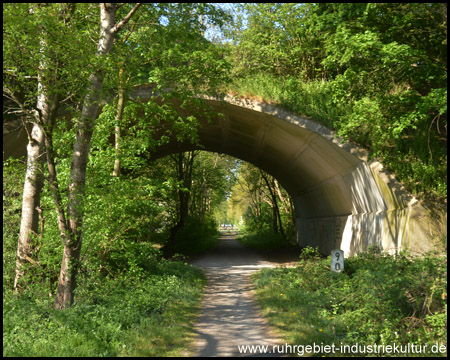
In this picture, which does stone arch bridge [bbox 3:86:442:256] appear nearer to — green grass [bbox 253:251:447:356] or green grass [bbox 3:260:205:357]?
green grass [bbox 253:251:447:356]

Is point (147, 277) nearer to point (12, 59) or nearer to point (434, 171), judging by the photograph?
point (12, 59)

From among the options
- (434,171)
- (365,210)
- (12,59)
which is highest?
(12,59)

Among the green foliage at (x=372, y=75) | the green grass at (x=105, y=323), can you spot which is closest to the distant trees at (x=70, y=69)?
the green grass at (x=105, y=323)

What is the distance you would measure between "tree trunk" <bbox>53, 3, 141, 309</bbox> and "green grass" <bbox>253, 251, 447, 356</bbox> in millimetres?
3971

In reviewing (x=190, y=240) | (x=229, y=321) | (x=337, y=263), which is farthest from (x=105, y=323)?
(x=190, y=240)

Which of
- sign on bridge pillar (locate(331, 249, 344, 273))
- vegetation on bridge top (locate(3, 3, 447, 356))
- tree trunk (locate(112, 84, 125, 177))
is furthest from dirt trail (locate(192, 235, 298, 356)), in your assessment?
tree trunk (locate(112, 84, 125, 177))

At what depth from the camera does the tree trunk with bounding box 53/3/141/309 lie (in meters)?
8.32

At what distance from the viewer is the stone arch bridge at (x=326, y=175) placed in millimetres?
11562

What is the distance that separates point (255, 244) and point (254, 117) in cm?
1619

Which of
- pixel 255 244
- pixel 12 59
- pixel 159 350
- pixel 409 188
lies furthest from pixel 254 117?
pixel 255 244

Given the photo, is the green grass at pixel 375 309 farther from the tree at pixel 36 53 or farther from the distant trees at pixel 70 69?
the tree at pixel 36 53

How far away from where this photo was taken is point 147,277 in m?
12.0

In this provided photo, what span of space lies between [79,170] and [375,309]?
6.00m

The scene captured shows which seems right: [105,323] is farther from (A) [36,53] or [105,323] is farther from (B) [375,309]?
(A) [36,53]
